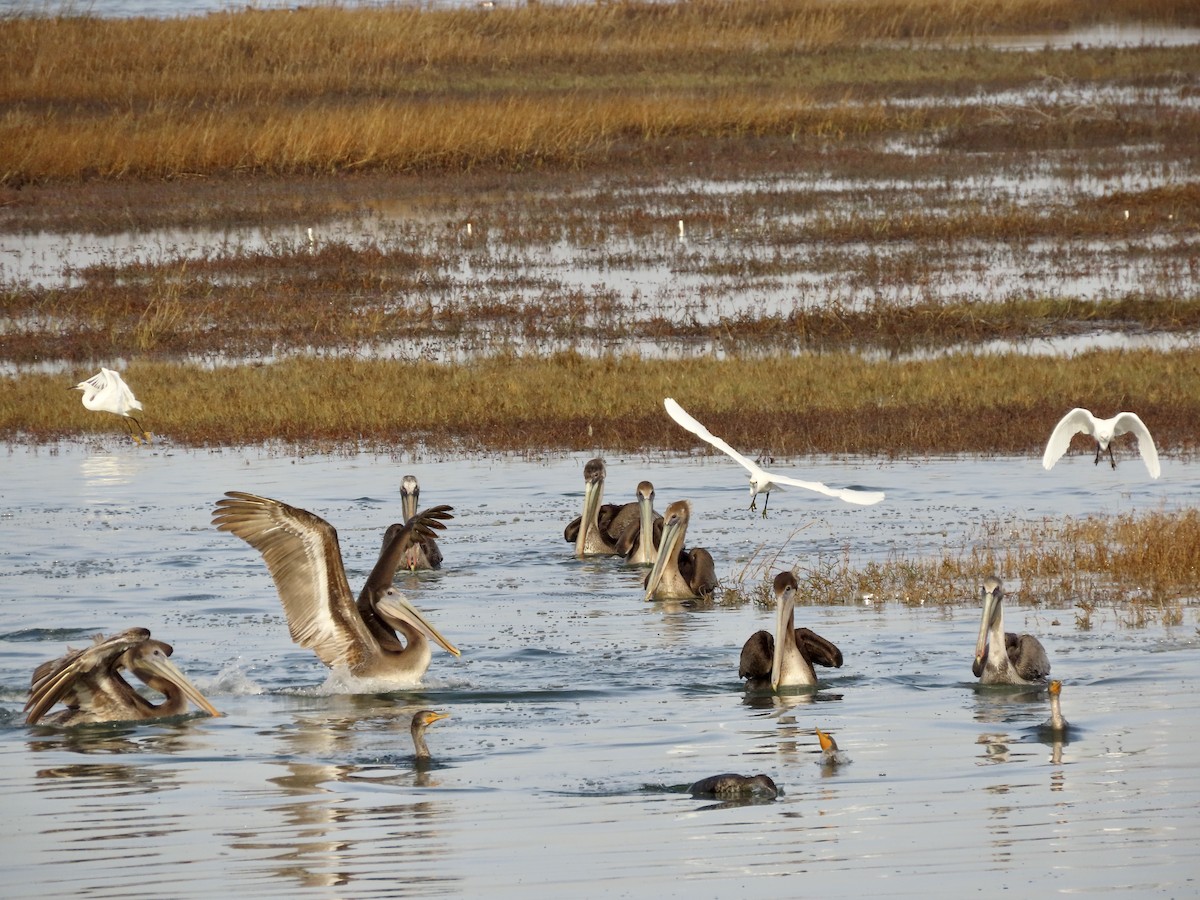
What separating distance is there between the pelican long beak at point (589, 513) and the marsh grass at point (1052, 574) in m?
1.17

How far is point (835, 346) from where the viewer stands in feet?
68.1

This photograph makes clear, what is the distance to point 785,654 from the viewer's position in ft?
33.0

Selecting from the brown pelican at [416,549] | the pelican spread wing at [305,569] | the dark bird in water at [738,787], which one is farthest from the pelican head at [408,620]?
the dark bird in water at [738,787]

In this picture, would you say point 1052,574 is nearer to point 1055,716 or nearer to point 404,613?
point 1055,716

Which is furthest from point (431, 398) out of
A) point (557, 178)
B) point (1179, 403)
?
point (557, 178)

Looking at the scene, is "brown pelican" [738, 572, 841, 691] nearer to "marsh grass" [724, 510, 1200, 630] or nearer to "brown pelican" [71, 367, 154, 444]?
"marsh grass" [724, 510, 1200, 630]

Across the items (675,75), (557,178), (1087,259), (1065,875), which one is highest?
(675,75)

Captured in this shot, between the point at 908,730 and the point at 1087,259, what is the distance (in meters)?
17.0

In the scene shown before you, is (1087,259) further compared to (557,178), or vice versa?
(557,178)

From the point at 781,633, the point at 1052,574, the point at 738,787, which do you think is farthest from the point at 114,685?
the point at 1052,574

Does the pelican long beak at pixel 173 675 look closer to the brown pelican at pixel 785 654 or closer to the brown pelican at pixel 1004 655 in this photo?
the brown pelican at pixel 785 654

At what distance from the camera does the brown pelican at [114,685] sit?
9.61m

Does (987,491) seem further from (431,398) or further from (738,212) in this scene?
(738,212)

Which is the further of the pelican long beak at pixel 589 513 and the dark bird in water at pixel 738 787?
the pelican long beak at pixel 589 513
